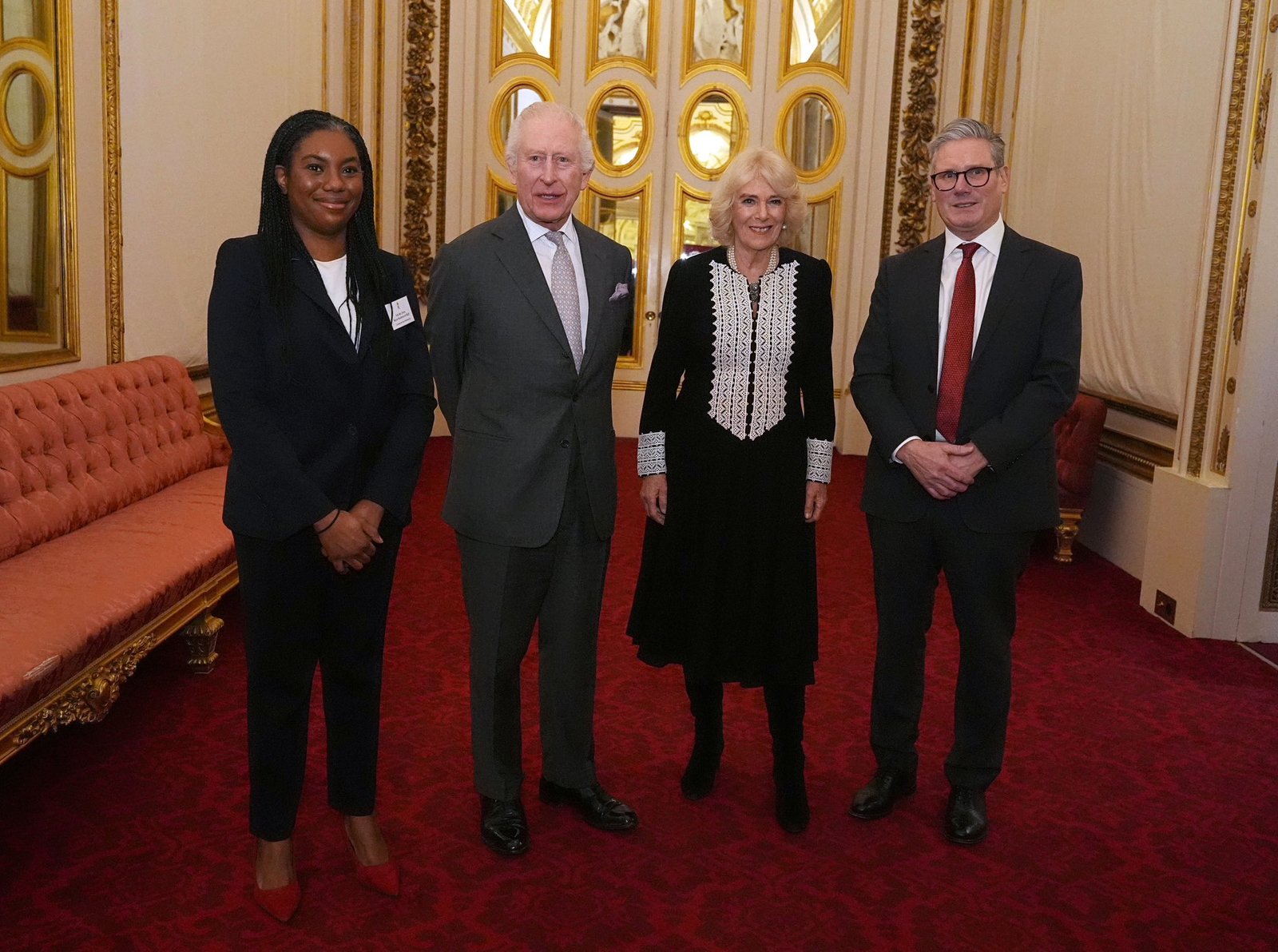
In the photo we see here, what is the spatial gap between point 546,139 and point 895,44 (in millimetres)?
6910

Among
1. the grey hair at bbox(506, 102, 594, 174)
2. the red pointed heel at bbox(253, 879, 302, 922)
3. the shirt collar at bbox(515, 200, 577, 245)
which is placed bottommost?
the red pointed heel at bbox(253, 879, 302, 922)

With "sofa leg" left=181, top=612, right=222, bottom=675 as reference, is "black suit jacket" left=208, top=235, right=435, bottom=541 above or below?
above

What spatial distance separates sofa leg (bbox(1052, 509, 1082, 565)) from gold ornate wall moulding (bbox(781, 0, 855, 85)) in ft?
14.5

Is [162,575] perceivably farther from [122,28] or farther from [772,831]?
[122,28]

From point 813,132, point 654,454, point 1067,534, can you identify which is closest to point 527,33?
point 813,132

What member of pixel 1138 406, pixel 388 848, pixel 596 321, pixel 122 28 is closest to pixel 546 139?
pixel 596 321

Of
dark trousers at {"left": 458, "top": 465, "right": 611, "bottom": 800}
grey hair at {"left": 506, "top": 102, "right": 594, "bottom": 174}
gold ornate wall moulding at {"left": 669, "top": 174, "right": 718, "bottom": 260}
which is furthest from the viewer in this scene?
gold ornate wall moulding at {"left": 669, "top": 174, "right": 718, "bottom": 260}

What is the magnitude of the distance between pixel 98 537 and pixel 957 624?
2.68 meters

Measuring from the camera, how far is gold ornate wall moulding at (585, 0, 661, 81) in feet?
28.9

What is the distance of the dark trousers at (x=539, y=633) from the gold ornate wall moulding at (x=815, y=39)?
7050mm

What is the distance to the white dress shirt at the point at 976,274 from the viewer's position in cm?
268

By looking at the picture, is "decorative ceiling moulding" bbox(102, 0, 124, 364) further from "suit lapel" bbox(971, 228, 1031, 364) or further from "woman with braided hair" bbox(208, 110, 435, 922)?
"suit lapel" bbox(971, 228, 1031, 364)

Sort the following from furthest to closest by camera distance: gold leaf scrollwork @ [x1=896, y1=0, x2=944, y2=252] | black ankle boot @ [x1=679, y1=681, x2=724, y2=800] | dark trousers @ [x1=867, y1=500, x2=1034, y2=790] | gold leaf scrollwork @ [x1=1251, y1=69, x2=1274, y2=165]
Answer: gold leaf scrollwork @ [x1=896, y1=0, x2=944, y2=252] < gold leaf scrollwork @ [x1=1251, y1=69, x2=1274, y2=165] < black ankle boot @ [x1=679, y1=681, x2=724, y2=800] < dark trousers @ [x1=867, y1=500, x2=1034, y2=790]

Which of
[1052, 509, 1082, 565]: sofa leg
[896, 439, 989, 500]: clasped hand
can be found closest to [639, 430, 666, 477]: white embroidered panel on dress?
[896, 439, 989, 500]: clasped hand
